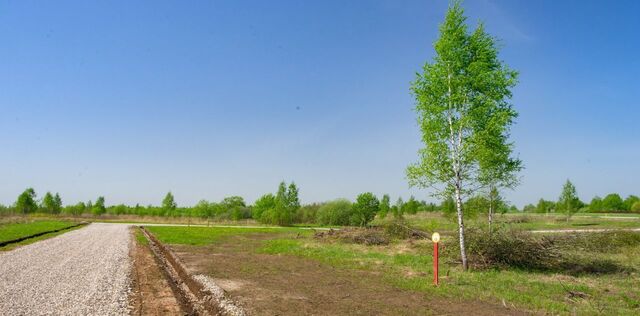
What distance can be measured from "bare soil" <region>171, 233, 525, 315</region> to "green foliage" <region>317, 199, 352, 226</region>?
38.8 meters

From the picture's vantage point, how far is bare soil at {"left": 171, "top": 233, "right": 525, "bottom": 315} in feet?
32.8

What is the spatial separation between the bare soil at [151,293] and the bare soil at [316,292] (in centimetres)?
160

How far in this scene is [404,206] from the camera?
86.9 metres

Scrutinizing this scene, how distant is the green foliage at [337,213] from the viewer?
191 ft

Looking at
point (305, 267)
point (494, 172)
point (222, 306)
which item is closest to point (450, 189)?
point (494, 172)

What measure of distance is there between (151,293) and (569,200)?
185 feet

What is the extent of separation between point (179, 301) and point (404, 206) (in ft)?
260

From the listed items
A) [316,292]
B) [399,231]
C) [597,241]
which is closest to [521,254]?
[597,241]

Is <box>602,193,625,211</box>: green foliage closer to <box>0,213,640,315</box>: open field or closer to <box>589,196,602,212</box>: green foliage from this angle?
<box>589,196,602,212</box>: green foliage

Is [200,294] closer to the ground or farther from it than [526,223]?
farther from it

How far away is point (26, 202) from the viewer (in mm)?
80125

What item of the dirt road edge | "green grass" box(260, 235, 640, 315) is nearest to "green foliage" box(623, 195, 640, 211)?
"green grass" box(260, 235, 640, 315)

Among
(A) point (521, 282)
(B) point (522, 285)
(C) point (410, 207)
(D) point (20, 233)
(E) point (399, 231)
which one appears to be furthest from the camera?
(C) point (410, 207)

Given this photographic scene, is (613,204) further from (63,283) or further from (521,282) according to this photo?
(63,283)
